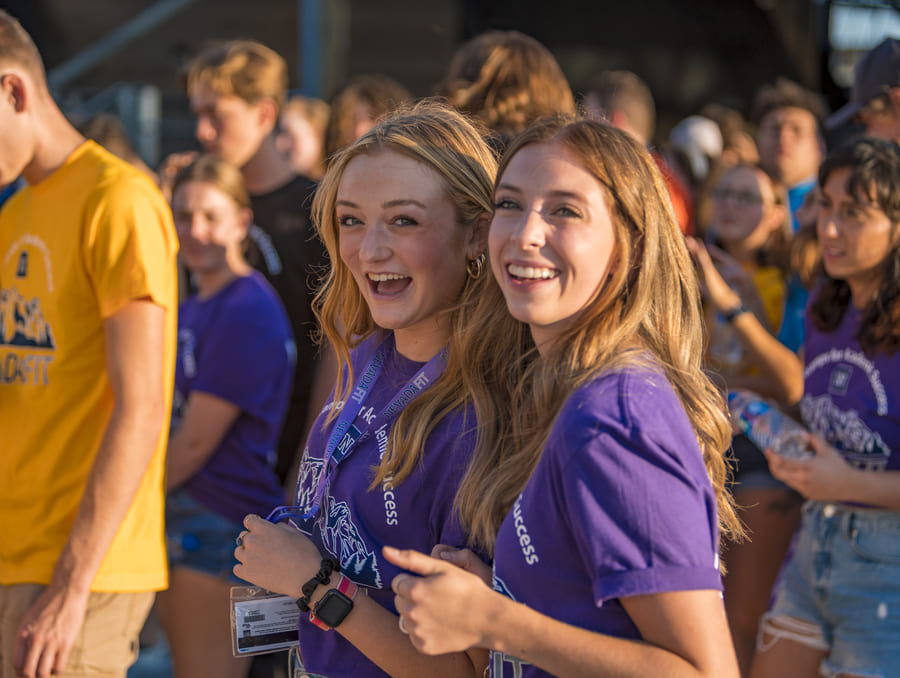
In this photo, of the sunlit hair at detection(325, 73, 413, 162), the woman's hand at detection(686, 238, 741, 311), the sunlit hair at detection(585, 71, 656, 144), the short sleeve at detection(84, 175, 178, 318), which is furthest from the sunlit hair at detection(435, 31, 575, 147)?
the sunlit hair at detection(325, 73, 413, 162)

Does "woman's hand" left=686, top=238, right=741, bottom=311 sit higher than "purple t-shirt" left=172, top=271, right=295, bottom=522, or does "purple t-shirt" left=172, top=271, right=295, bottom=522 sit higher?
"woman's hand" left=686, top=238, right=741, bottom=311

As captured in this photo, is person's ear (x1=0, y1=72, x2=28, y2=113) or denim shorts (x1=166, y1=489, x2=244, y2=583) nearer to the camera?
person's ear (x1=0, y1=72, x2=28, y2=113)

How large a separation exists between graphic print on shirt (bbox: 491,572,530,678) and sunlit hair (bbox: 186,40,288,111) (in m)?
2.88

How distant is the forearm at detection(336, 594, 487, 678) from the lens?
1660 mm

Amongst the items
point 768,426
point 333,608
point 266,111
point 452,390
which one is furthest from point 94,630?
point 266,111

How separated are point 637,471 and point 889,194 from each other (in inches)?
67.9

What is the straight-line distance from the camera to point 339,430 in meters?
1.90

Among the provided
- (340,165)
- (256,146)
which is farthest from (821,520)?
(256,146)

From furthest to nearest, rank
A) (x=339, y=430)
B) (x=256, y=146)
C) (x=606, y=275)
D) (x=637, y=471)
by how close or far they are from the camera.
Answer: (x=256, y=146) < (x=339, y=430) < (x=606, y=275) < (x=637, y=471)

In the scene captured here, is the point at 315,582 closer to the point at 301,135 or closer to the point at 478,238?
the point at 478,238

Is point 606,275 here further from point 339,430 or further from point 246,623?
point 246,623

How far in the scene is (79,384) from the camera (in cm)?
246

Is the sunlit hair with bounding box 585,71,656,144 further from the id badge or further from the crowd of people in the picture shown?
the id badge

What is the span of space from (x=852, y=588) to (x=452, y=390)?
142cm
